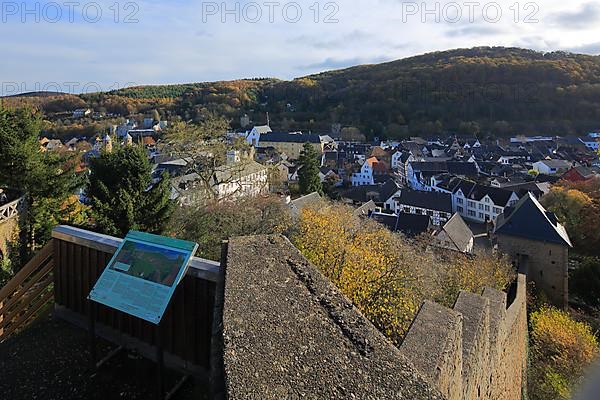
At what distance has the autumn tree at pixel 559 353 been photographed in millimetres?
15531

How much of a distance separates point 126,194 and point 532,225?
18822 millimetres

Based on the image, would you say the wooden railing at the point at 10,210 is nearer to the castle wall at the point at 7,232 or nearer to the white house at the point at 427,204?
the castle wall at the point at 7,232

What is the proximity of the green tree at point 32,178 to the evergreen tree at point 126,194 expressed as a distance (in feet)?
8.03

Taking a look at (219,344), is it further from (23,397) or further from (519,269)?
(519,269)

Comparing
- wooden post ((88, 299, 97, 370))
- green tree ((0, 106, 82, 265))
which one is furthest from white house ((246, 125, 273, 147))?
wooden post ((88, 299, 97, 370))

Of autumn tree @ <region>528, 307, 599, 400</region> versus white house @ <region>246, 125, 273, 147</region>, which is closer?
autumn tree @ <region>528, 307, 599, 400</region>

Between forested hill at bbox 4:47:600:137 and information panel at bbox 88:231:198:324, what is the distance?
256 feet

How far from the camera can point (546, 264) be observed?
19672 mm

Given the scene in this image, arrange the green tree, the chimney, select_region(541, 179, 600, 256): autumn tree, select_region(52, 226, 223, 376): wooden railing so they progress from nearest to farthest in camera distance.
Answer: select_region(52, 226, 223, 376): wooden railing, the green tree, the chimney, select_region(541, 179, 600, 256): autumn tree

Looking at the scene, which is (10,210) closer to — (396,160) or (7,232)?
(7,232)

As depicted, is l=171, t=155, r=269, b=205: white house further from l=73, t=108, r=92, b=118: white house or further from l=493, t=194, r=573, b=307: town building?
l=73, t=108, r=92, b=118: white house

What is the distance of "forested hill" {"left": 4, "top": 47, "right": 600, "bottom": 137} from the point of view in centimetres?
8775

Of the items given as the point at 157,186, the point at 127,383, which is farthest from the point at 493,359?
the point at 157,186

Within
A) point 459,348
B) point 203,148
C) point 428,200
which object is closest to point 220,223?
point 203,148
